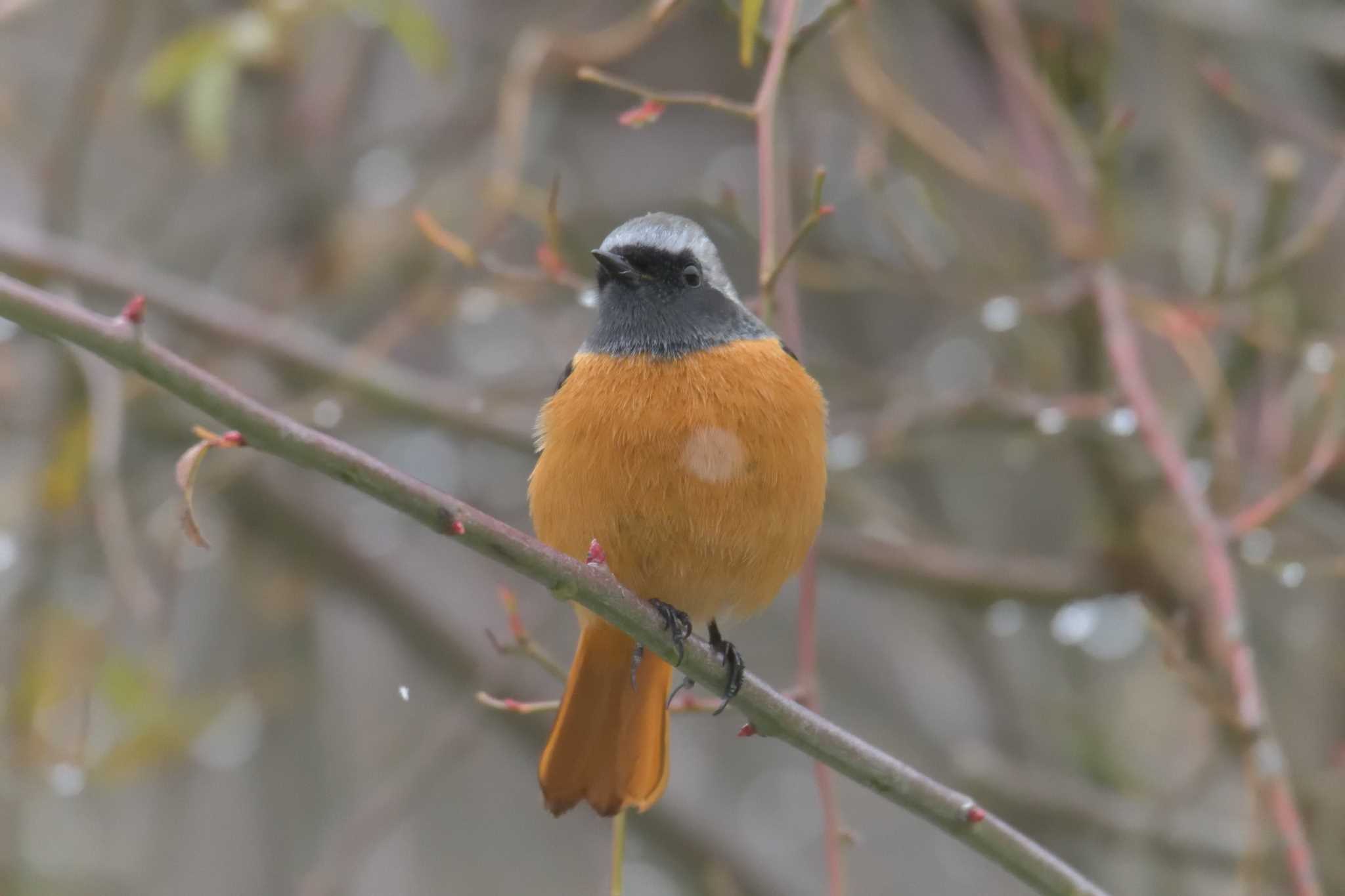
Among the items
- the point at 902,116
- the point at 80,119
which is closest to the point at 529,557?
the point at 902,116

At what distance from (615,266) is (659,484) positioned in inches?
Result: 21.3

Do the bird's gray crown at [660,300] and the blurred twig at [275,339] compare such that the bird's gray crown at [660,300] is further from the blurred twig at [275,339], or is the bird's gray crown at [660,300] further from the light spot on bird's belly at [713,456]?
the blurred twig at [275,339]

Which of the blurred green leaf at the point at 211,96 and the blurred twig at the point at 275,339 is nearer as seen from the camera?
the blurred green leaf at the point at 211,96

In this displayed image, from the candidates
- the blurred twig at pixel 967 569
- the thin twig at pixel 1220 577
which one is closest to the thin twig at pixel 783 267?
the thin twig at pixel 1220 577

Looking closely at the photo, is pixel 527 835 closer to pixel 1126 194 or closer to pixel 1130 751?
pixel 1130 751

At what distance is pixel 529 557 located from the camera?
1762 mm

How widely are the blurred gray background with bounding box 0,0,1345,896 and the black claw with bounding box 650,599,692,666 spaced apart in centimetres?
144

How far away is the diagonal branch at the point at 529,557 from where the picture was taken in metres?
1.48

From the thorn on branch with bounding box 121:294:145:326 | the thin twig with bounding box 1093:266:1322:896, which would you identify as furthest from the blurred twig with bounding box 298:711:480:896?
the thorn on branch with bounding box 121:294:145:326

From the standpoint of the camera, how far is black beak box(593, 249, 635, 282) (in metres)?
2.88

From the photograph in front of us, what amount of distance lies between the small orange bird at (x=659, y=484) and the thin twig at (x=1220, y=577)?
35.8 inches

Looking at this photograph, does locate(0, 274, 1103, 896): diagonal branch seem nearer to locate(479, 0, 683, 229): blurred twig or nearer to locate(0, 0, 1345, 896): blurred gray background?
locate(0, 0, 1345, 896): blurred gray background

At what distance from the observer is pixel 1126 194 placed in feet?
17.2

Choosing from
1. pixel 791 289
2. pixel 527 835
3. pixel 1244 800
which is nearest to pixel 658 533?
pixel 791 289
